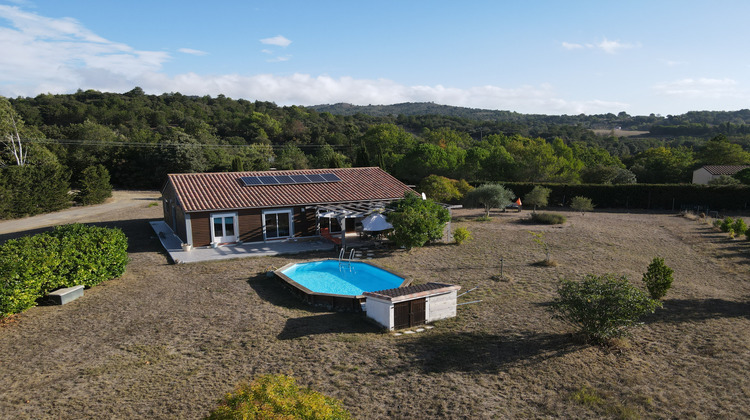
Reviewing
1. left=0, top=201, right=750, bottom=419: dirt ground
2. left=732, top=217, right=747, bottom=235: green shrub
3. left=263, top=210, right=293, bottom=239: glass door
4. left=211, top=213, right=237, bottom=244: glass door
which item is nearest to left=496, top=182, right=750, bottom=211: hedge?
left=732, top=217, right=747, bottom=235: green shrub

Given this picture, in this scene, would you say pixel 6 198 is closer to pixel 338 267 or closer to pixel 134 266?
pixel 134 266

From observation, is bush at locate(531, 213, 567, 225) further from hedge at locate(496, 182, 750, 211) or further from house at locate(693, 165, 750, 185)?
house at locate(693, 165, 750, 185)

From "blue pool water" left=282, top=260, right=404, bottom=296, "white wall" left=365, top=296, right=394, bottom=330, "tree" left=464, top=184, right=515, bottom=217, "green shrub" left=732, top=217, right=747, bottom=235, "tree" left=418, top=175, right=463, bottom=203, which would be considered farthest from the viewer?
"tree" left=418, top=175, right=463, bottom=203

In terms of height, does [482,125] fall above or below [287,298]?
above

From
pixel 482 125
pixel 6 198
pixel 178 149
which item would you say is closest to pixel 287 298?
pixel 6 198

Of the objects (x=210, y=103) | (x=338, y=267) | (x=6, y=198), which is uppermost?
(x=210, y=103)

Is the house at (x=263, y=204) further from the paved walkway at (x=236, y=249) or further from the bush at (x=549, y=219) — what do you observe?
the bush at (x=549, y=219)

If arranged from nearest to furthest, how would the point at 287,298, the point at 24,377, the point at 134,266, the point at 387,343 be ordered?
the point at 24,377 < the point at 387,343 < the point at 287,298 < the point at 134,266

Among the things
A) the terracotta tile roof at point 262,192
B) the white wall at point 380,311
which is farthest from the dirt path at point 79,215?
the white wall at point 380,311
